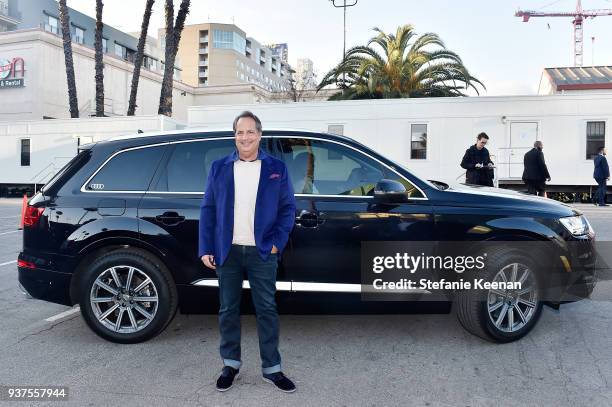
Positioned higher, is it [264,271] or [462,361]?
[264,271]

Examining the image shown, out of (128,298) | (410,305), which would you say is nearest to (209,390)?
(128,298)

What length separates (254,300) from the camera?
9.83 ft

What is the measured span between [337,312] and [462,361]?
3.17ft

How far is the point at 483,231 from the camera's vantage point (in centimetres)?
368

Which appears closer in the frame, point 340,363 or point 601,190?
point 340,363

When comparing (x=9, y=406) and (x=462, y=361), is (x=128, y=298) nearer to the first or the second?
(x=9, y=406)

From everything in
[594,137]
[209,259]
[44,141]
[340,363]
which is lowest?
[340,363]

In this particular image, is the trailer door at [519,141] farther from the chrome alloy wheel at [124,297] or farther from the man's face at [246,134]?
the man's face at [246,134]

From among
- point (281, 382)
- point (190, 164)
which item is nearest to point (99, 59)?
point (190, 164)

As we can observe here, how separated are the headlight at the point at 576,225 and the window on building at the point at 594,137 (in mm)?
15648

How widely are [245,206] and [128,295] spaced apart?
1474 mm

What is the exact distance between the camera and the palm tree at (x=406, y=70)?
72.2 ft

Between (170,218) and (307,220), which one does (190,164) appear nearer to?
(170,218)

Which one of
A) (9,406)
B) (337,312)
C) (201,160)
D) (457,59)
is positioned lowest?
(9,406)
